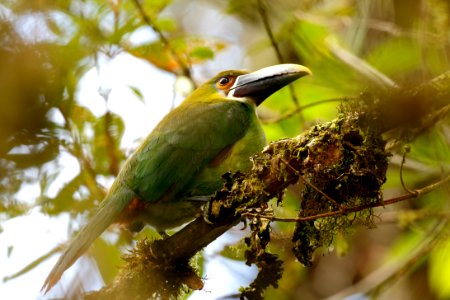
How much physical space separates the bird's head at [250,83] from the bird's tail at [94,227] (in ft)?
3.36

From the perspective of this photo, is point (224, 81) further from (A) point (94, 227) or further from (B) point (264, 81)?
(A) point (94, 227)

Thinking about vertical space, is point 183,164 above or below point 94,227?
above

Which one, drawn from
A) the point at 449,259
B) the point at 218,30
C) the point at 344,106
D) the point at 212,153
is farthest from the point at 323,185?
the point at 218,30

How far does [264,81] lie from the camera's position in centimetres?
452

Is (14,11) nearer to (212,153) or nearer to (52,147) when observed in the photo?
(52,147)

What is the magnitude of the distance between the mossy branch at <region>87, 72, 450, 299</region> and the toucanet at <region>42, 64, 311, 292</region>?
0.48 meters

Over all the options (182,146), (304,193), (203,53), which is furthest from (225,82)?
(304,193)

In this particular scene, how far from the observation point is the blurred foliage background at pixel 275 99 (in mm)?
2232

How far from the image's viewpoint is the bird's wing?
4.00 m

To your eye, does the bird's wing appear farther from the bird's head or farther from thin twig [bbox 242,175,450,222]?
thin twig [bbox 242,175,450,222]

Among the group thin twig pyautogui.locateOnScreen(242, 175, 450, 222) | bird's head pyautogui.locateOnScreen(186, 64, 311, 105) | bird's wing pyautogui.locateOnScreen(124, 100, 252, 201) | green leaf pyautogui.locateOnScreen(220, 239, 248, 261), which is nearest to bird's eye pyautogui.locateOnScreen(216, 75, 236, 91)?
bird's head pyautogui.locateOnScreen(186, 64, 311, 105)

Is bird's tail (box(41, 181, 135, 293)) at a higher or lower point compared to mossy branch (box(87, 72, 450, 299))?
higher

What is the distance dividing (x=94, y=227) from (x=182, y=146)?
75 cm

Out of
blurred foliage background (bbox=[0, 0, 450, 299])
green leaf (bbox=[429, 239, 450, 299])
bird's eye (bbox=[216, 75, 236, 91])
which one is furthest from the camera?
bird's eye (bbox=[216, 75, 236, 91])
